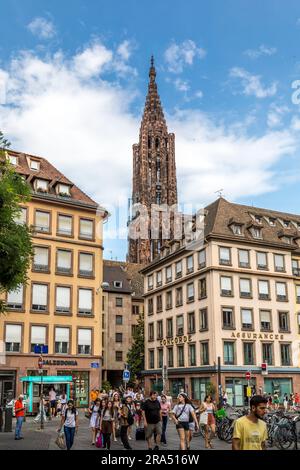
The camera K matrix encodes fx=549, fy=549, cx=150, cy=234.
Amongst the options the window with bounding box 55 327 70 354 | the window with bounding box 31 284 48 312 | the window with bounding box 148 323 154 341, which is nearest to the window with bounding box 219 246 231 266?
the window with bounding box 148 323 154 341

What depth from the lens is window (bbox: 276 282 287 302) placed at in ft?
172

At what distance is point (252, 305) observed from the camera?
166 ft

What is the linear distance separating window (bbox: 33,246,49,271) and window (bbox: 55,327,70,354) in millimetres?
4744

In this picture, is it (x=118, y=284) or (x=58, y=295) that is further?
(x=118, y=284)

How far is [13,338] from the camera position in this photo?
39406 millimetres

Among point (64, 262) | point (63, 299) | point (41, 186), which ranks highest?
point (41, 186)

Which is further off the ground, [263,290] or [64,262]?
[64,262]

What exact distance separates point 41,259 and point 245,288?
1963 cm

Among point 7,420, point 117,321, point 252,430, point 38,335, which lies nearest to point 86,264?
point 38,335

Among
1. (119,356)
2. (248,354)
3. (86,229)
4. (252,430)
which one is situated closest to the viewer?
(252,430)

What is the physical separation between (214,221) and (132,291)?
1003 inches

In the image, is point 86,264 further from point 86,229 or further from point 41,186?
point 41,186

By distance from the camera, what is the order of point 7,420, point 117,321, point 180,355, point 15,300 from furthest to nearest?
point 117,321
point 180,355
point 15,300
point 7,420

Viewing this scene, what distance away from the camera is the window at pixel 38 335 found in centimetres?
4019
